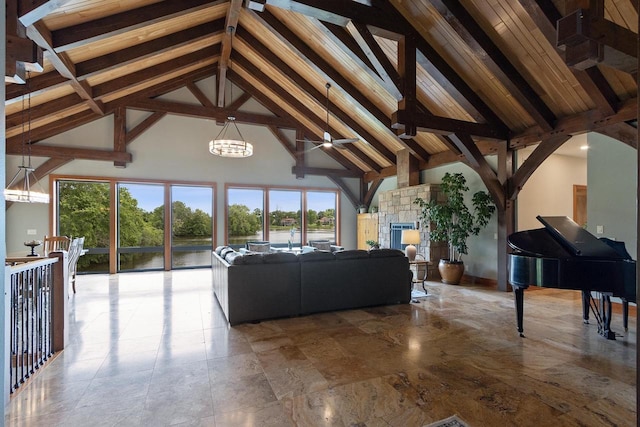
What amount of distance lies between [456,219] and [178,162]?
7.61 m

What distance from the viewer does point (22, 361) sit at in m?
2.64

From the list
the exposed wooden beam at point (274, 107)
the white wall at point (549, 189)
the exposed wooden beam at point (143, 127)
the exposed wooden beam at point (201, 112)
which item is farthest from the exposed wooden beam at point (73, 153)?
the white wall at point (549, 189)

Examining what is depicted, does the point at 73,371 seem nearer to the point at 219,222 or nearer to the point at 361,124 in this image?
the point at 219,222

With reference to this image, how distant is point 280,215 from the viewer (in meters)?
10.1

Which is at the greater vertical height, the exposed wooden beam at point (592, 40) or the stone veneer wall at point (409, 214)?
the exposed wooden beam at point (592, 40)

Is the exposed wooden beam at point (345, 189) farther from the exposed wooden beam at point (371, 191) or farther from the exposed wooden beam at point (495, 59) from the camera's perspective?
the exposed wooden beam at point (495, 59)

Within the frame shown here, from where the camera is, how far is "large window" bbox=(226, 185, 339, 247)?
9555 mm

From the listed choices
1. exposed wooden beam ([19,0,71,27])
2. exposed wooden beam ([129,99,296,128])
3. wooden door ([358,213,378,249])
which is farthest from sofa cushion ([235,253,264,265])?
wooden door ([358,213,378,249])

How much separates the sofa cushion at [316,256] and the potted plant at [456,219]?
131 inches

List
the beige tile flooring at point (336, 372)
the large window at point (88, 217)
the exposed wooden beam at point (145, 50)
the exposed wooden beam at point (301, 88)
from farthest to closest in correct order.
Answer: the large window at point (88, 217), the exposed wooden beam at point (301, 88), the exposed wooden beam at point (145, 50), the beige tile flooring at point (336, 372)

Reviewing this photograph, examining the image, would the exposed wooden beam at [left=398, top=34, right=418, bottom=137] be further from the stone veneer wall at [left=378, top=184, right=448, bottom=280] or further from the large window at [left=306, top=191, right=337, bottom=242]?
the large window at [left=306, top=191, right=337, bottom=242]

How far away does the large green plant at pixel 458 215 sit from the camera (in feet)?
21.0

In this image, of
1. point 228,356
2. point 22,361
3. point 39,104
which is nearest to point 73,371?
point 22,361

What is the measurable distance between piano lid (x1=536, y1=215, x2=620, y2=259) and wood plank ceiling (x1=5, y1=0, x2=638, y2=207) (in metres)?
1.73
